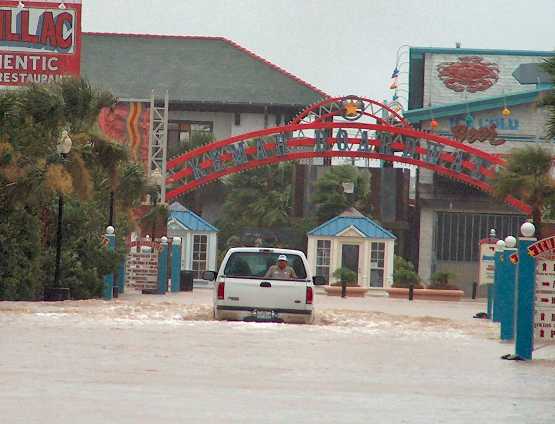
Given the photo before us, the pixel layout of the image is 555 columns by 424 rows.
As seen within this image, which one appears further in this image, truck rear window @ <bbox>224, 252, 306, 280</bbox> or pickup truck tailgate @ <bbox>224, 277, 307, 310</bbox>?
truck rear window @ <bbox>224, 252, 306, 280</bbox>

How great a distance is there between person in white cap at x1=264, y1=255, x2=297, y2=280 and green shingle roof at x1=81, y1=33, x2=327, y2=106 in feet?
204

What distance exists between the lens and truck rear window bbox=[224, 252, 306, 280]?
25375 millimetres

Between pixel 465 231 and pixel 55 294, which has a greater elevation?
pixel 465 231

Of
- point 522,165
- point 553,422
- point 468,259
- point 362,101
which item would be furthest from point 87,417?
point 468,259

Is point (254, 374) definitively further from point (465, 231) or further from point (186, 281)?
point (465, 231)

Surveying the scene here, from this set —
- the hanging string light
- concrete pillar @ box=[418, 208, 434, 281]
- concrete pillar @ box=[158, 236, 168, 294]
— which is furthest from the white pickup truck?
concrete pillar @ box=[418, 208, 434, 281]

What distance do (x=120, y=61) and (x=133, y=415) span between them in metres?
81.6

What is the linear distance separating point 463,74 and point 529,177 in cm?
4175

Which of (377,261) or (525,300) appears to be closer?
(525,300)

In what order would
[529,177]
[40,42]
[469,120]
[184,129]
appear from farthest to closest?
[184,129] → [469,120] → [40,42] → [529,177]

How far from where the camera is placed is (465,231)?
79.0 metres

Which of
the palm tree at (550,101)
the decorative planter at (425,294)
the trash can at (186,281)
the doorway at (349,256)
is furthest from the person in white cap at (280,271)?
the doorway at (349,256)

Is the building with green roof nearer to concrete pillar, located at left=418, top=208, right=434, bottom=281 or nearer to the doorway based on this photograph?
concrete pillar, located at left=418, top=208, right=434, bottom=281

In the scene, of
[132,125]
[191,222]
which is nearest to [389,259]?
[191,222]
